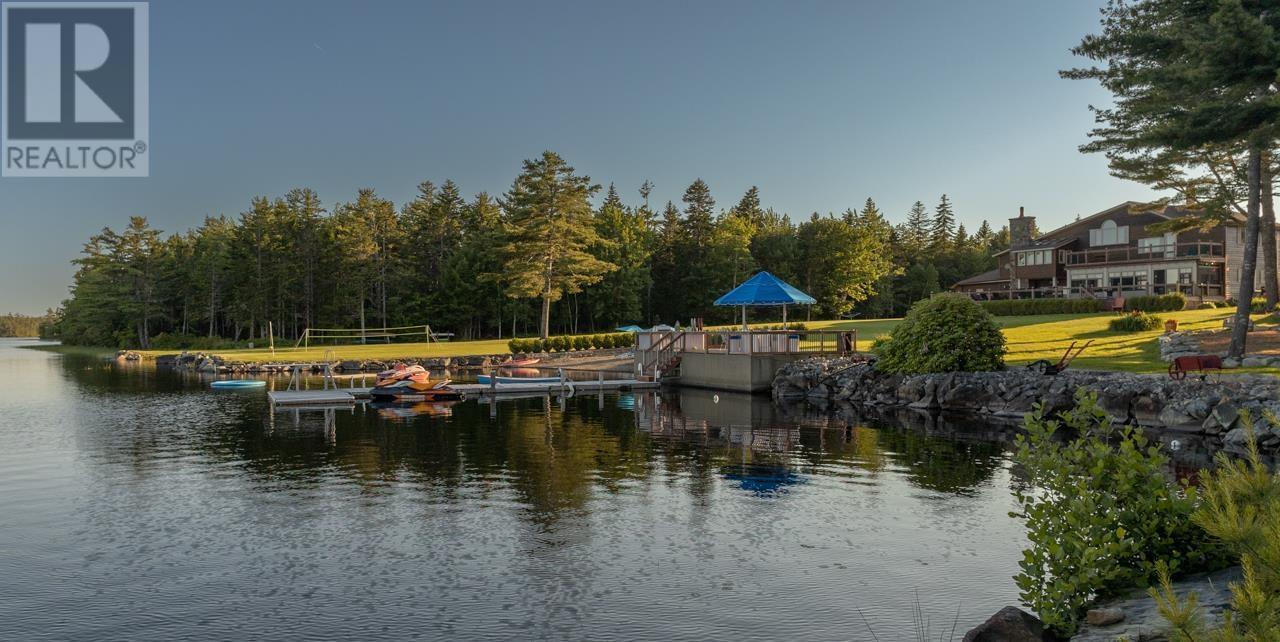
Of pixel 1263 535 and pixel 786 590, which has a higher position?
pixel 1263 535

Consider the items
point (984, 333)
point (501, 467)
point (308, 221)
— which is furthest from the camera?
point (308, 221)

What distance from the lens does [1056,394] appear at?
23844mm

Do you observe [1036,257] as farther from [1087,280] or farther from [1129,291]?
[1129,291]

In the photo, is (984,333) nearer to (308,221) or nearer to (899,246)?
(308,221)

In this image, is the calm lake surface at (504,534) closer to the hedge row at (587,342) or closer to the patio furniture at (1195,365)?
the patio furniture at (1195,365)

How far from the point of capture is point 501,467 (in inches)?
681

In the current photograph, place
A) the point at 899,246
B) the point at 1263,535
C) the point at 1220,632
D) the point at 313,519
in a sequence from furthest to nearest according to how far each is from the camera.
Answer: the point at 899,246, the point at 313,519, the point at 1263,535, the point at 1220,632

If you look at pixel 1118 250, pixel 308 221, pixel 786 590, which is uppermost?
pixel 308 221

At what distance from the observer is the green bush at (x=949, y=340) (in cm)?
2884

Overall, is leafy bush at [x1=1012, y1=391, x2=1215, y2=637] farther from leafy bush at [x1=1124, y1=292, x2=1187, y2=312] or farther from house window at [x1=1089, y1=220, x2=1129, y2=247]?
house window at [x1=1089, y1=220, x2=1129, y2=247]

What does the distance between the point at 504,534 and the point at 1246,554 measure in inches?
370

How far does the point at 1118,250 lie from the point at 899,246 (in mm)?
47941

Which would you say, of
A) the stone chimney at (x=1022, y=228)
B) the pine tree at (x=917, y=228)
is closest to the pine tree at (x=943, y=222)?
the pine tree at (x=917, y=228)

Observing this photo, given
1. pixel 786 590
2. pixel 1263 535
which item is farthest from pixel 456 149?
pixel 1263 535
